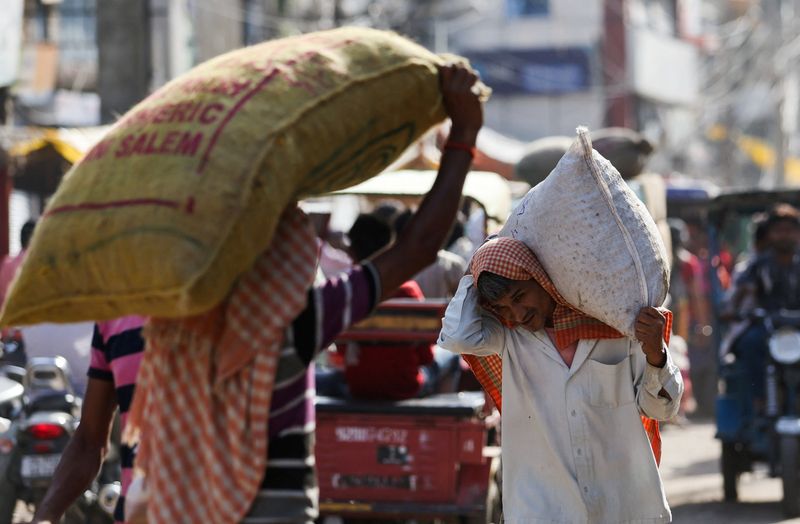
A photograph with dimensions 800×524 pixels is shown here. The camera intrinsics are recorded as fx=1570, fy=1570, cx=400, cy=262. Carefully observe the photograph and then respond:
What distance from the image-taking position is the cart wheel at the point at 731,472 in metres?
10.2

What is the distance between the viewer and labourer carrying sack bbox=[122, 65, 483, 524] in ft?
9.63

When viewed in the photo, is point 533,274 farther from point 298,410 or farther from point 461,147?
point 298,410

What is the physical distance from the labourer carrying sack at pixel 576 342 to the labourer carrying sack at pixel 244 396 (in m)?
1.20

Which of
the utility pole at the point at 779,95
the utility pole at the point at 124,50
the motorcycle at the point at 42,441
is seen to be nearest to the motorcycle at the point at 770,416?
the motorcycle at the point at 42,441

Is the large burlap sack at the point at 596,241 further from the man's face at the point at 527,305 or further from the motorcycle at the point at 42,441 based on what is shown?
the motorcycle at the point at 42,441

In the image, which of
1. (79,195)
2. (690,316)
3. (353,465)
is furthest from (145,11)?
(79,195)

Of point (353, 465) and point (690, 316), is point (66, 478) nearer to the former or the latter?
point (353, 465)

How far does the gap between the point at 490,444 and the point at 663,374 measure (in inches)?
165

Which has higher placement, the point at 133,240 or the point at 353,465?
the point at 133,240

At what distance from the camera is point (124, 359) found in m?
3.34

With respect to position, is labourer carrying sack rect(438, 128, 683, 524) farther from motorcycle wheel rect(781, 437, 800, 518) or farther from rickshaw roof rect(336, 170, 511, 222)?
motorcycle wheel rect(781, 437, 800, 518)

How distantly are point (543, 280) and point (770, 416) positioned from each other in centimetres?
580

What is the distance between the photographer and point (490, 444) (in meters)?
8.27

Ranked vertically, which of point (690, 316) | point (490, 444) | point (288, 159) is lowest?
point (690, 316)
